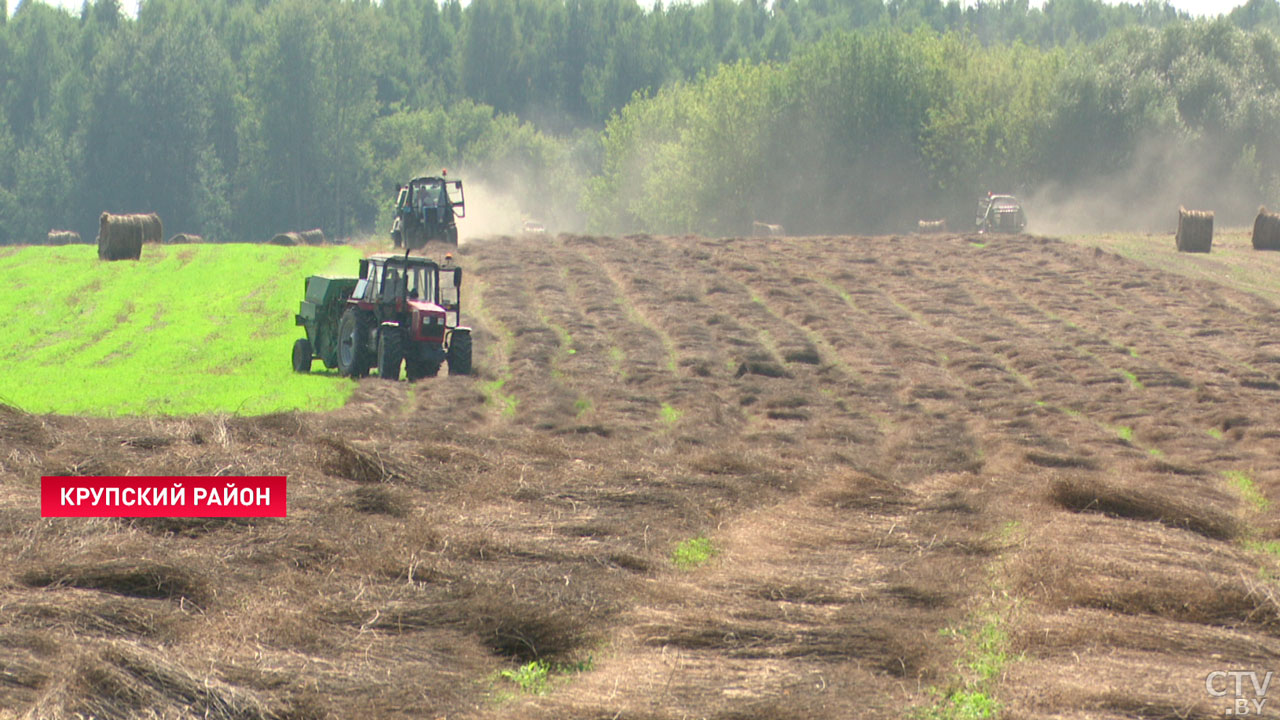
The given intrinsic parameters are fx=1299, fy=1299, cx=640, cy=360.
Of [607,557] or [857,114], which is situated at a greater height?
[857,114]

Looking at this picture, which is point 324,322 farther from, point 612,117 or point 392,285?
point 612,117

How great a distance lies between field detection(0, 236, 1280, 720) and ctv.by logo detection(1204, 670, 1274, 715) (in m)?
0.09

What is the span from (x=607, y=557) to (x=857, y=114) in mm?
70602

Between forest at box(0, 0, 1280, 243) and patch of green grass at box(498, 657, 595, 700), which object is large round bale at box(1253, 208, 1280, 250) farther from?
patch of green grass at box(498, 657, 595, 700)

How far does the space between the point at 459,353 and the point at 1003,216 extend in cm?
3935

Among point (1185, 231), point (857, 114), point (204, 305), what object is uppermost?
point (857, 114)

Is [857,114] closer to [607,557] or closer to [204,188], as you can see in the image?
[204,188]

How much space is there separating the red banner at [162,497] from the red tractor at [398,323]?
9.91 meters

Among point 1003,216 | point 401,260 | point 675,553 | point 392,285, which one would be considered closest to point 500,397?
point 392,285

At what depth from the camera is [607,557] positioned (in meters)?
10.8

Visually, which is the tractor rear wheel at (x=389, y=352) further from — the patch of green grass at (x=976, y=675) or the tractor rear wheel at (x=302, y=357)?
the patch of green grass at (x=976, y=675)

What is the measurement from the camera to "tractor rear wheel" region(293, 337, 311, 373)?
23.8 meters

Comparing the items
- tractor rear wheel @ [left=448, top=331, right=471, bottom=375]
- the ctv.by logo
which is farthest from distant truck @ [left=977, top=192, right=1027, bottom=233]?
the ctv.by logo

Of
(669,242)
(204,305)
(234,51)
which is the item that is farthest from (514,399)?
(234,51)
